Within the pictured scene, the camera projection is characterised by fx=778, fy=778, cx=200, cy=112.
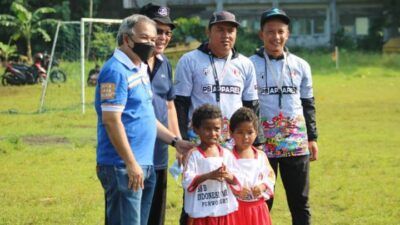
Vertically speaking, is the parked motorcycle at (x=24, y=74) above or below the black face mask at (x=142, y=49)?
below

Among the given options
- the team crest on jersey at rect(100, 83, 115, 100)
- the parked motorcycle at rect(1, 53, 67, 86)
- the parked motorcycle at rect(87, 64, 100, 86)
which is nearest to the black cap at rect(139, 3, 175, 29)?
the team crest on jersey at rect(100, 83, 115, 100)

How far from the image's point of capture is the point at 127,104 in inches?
188

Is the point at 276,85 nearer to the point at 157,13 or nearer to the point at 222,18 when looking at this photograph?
the point at 222,18

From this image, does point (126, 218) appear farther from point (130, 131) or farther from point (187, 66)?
point (187, 66)

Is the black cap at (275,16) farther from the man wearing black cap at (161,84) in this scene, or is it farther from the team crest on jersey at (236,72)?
the man wearing black cap at (161,84)

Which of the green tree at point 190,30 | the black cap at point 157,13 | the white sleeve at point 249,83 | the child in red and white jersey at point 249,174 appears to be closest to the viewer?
the child in red and white jersey at point 249,174

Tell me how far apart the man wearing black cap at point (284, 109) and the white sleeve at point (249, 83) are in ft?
1.21

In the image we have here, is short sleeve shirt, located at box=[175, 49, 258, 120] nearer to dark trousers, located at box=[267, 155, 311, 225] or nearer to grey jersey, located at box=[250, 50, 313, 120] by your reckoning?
grey jersey, located at box=[250, 50, 313, 120]

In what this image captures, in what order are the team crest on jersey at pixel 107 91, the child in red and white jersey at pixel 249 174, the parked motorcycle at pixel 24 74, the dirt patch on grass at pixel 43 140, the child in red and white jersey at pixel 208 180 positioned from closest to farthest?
1. the team crest on jersey at pixel 107 91
2. the child in red and white jersey at pixel 208 180
3. the child in red and white jersey at pixel 249 174
4. the dirt patch on grass at pixel 43 140
5. the parked motorcycle at pixel 24 74

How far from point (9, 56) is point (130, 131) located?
30411 mm

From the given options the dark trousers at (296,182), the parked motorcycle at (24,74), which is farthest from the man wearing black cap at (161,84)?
the parked motorcycle at (24,74)

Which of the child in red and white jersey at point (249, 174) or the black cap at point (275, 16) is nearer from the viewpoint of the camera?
the child in red and white jersey at point (249, 174)

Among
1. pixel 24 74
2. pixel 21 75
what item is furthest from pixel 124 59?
pixel 24 74

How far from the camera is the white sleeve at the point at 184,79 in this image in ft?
18.9
